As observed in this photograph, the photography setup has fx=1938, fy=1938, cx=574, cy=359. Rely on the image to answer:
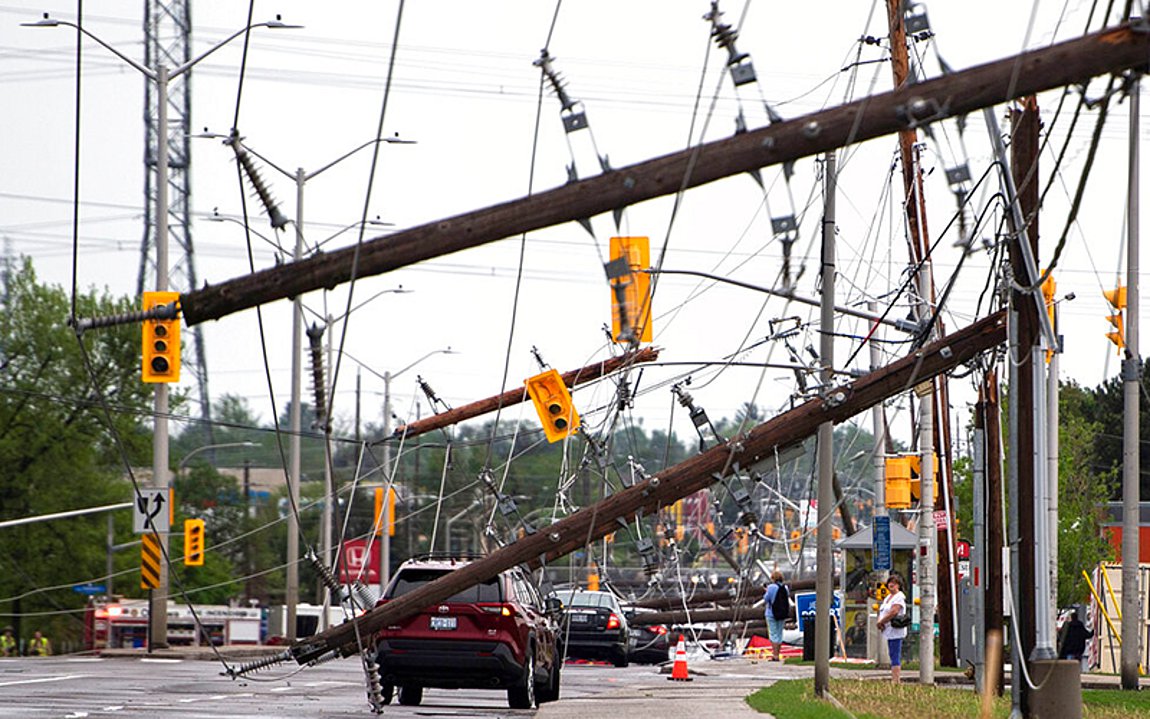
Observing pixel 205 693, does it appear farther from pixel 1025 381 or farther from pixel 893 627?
pixel 1025 381

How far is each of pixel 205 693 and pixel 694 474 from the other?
24.2ft

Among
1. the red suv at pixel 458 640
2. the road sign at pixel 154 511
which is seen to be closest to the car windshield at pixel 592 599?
the road sign at pixel 154 511

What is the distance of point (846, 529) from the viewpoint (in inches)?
1970

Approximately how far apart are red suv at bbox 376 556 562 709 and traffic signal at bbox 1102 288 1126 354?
1329 centimetres

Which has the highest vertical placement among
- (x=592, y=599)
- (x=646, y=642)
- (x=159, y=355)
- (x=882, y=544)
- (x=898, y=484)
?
(x=159, y=355)

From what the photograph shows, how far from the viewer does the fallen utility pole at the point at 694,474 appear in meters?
20.6

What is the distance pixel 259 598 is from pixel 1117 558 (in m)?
70.5

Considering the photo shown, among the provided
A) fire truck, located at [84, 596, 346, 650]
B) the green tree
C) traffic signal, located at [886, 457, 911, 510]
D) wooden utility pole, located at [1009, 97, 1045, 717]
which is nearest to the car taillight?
wooden utility pole, located at [1009, 97, 1045, 717]

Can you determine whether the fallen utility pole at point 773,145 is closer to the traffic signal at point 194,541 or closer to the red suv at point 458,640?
the red suv at point 458,640

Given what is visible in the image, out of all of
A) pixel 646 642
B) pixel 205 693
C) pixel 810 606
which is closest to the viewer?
pixel 205 693

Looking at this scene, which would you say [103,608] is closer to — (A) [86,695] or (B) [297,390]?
(B) [297,390]

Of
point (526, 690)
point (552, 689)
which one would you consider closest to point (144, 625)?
→ point (552, 689)

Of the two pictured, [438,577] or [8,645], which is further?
[8,645]

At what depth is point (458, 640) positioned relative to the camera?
2180 cm
